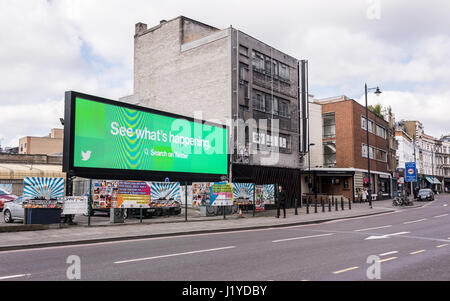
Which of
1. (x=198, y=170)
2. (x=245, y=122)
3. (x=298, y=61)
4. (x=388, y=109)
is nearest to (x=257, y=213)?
(x=198, y=170)

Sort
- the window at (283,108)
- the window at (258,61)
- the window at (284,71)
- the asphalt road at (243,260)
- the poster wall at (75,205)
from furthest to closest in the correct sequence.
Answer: the window at (284,71), the window at (283,108), the window at (258,61), the poster wall at (75,205), the asphalt road at (243,260)

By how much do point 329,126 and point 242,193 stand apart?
31318mm

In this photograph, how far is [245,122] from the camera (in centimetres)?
3155

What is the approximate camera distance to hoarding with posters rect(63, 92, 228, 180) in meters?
18.8

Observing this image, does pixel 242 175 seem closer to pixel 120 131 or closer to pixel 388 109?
pixel 120 131

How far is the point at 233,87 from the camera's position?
30828 mm

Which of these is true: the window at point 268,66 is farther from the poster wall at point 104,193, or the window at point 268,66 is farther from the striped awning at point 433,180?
the striped awning at point 433,180

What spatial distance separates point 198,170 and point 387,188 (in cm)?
4297

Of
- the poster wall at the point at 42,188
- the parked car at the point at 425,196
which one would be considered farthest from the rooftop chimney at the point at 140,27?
the parked car at the point at 425,196

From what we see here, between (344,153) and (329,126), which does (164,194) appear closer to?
(344,153)

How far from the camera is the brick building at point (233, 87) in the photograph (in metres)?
31.0

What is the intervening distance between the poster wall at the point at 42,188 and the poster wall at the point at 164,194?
4.06m

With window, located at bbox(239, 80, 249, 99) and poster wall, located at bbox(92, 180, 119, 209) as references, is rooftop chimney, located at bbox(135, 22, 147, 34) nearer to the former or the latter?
window, located at bbox(239, 80, 249, 99)

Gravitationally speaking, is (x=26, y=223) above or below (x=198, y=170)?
below
